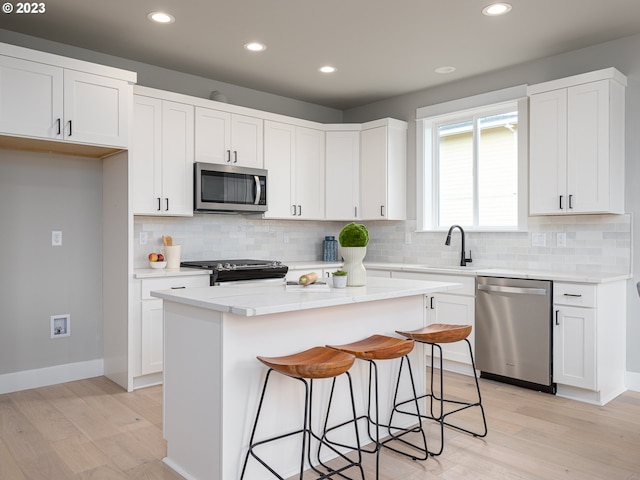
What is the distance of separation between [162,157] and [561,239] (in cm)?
340

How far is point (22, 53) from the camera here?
3.22 m

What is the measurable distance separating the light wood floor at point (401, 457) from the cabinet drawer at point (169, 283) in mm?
772

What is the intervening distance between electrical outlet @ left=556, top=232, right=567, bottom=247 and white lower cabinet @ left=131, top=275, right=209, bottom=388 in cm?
310

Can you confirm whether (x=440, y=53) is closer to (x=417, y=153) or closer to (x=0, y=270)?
(x=417, y=153)

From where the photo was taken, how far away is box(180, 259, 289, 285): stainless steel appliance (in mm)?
4027

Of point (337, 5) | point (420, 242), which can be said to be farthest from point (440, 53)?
point (420, 242)

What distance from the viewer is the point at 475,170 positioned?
479 centimetres

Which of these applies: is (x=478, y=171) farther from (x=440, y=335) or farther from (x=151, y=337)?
(x=151, y=337)

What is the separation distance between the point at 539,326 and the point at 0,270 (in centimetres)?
404

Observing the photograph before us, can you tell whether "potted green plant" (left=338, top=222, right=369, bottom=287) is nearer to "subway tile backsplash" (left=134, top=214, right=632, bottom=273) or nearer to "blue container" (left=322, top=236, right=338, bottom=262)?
"subway tile backsplash" (left=134, top=214, right=632, bottom=273)

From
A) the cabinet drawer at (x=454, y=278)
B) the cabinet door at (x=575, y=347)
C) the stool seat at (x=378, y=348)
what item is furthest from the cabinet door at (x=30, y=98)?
the cabinet door at (x=575, y=347)

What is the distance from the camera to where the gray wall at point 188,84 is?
3.81 meters

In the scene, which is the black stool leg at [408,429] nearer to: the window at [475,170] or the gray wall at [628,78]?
the gray wall at [628,78]

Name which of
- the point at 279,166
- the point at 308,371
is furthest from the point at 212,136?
the point at 308,371
